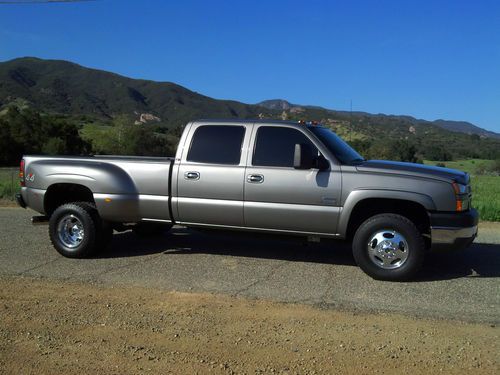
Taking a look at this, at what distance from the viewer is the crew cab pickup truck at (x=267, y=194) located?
6336 mm

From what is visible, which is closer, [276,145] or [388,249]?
[388,249]

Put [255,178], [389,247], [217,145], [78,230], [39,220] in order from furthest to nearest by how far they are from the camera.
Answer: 1. [39,220]
2. [78,230]
3. [217,145]
4. [255,178]
5. [389,247]

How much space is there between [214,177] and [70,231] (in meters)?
2.45

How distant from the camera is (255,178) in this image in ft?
22.5

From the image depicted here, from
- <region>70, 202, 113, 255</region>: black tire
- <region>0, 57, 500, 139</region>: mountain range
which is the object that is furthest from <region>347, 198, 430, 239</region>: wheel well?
<region>0, 57, 500, 139</region>: mountain range

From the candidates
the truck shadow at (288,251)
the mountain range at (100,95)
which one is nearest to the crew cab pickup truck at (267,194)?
the truck shadow at (288,251)

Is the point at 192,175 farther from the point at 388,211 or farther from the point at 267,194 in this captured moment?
the point at 388,211

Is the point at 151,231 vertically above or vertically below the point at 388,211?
below

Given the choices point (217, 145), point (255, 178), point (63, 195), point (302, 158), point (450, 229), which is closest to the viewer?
point (450, 229)

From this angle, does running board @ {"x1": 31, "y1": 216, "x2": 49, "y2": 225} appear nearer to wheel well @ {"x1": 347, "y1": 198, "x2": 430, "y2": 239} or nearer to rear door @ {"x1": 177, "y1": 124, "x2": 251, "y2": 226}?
rear door @ {"x1": 177, "y1": 124, "x2": 251, "y2": 226}

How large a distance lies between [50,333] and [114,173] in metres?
3.21

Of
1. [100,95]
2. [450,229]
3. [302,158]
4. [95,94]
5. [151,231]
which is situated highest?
[95,94]

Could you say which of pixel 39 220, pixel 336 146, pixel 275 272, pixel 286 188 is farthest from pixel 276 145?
pixel 39 220

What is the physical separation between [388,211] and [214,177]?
7.63 ft
